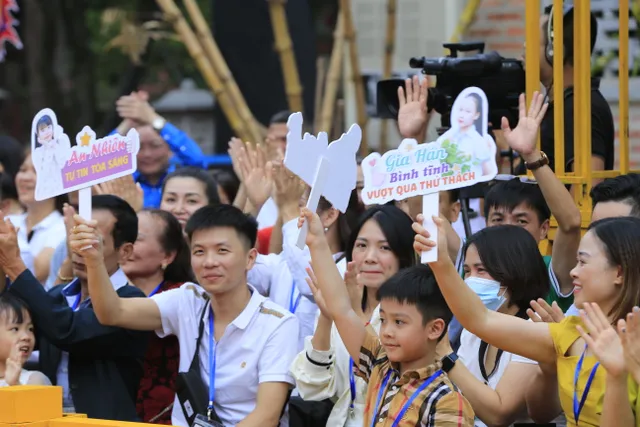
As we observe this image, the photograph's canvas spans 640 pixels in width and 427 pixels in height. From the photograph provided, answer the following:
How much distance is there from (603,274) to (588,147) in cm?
124

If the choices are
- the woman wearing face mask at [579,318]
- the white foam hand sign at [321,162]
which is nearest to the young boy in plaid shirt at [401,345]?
the white foam hand sign at [321,162]

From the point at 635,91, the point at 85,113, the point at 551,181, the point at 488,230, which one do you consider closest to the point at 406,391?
the point at 488,230

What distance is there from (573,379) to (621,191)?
1.08 meters

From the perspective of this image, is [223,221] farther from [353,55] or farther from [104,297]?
[353,55]

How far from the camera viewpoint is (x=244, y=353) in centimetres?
428

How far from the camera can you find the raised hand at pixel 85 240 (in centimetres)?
426

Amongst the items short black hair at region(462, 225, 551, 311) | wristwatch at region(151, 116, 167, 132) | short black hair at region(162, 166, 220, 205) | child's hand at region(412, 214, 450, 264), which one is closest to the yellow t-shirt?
child's hand at region(412, 214, 450, 264)

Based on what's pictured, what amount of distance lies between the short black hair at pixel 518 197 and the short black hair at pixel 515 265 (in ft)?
1.98

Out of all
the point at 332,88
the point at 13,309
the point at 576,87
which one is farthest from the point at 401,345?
the point at 332,88

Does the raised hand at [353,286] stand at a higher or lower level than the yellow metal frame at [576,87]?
lower

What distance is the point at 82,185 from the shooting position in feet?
14.4

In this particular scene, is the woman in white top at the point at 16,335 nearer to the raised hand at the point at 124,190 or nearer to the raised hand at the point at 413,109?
the raised hand at the point at 124,190

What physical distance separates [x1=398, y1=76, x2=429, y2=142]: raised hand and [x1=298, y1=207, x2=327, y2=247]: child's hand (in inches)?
36.0

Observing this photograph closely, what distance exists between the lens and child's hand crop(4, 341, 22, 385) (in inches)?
172
